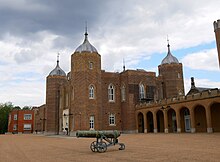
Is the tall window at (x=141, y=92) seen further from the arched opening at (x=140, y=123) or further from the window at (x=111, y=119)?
the window at (x=111, y=119)

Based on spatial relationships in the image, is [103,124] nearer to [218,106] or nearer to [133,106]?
[133,106]

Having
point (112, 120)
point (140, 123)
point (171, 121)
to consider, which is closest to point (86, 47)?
point (112, 120)

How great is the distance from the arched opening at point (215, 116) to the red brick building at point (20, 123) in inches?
2170

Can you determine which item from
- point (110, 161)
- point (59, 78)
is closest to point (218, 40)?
point (110, 161)

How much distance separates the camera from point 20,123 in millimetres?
69750

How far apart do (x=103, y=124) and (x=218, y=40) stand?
1969cm

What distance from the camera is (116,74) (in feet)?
134

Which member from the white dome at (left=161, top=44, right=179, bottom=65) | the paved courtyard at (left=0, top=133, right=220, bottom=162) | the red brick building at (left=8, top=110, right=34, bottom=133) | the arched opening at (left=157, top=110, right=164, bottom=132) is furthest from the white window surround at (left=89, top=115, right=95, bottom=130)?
the red brick building at (left=8, top=110, right=34, bottom=133)

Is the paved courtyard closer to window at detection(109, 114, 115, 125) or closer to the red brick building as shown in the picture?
window at detection(109, 114, 115, 125)

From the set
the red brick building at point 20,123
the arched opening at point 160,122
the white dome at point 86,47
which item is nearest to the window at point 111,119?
the arched opening at point 160,122

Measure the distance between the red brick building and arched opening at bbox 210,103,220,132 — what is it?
5512cm

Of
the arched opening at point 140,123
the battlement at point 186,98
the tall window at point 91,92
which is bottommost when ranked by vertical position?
the arched opening at point 140,123

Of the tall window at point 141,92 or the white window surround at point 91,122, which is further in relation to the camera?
the tall window at point 141,92

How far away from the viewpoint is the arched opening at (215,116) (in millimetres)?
27016
